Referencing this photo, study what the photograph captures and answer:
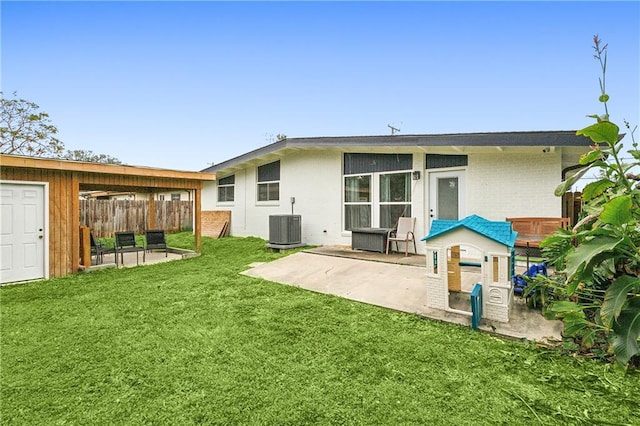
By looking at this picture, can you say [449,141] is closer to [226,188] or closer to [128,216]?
[226,188]

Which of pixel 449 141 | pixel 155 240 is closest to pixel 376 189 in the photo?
pixel 449 141

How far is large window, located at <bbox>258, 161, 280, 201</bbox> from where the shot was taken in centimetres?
1128

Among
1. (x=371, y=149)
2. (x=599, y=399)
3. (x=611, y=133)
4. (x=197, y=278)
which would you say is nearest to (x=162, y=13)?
(x=371, y=149)

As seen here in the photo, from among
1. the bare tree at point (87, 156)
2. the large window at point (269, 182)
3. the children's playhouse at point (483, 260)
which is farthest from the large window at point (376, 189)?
the bare tree at point (87, 156)

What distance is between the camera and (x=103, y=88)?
39.3ft

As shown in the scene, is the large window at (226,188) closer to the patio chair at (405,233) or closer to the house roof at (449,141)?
the house roof at (449,141)

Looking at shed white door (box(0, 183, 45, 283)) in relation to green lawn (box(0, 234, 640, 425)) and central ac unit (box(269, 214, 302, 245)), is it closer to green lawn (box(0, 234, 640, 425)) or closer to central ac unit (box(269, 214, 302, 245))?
green lawn (box(0, 234, 640, 425))

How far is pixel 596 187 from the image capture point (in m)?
1.39

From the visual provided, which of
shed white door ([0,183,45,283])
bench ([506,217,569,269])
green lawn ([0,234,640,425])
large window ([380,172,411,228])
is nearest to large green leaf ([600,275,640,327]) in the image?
green lawn ([0,234,640,425])

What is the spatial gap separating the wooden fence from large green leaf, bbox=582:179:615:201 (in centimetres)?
1674

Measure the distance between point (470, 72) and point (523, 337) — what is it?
9.91m

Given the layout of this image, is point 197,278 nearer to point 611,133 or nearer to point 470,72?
point 611,133

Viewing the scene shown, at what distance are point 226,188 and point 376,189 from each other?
23.5 ft

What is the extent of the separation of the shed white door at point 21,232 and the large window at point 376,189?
712 centimetres
